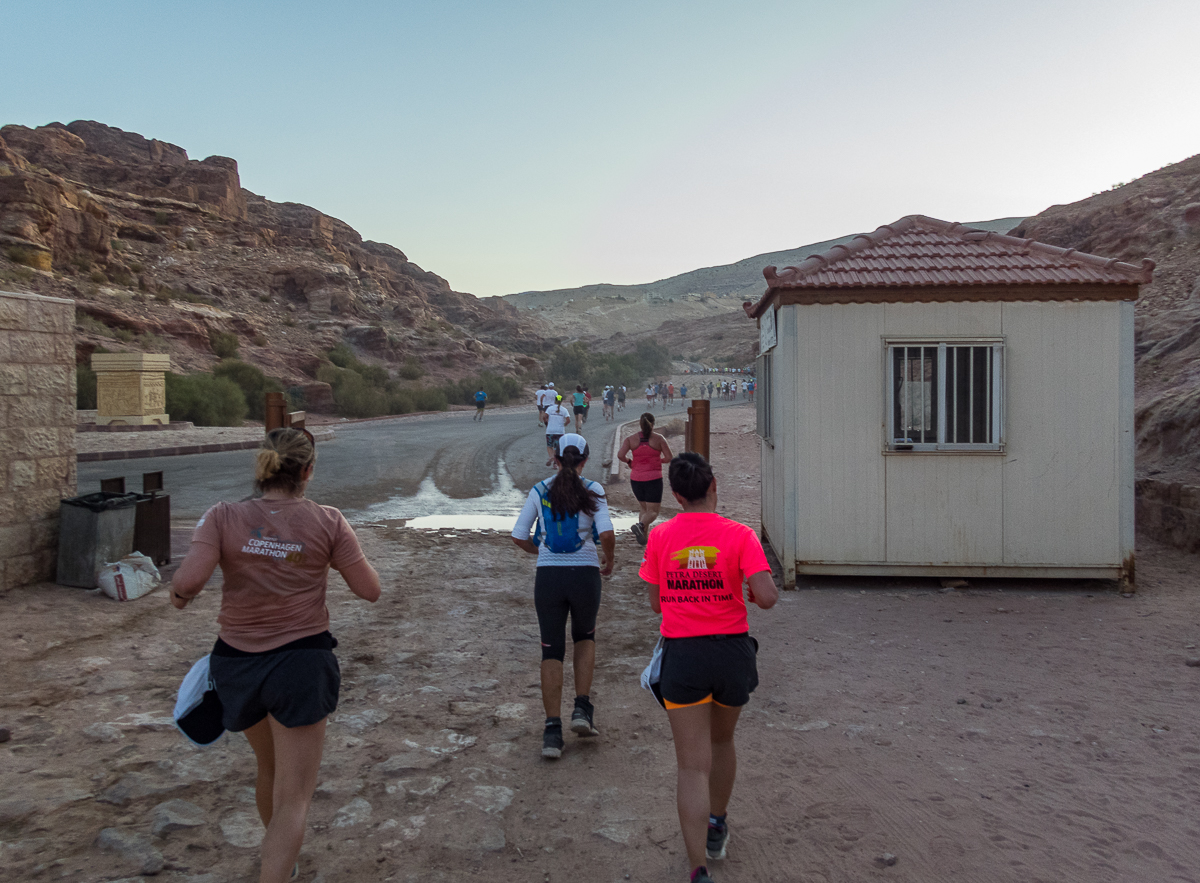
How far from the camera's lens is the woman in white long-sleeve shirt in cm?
429

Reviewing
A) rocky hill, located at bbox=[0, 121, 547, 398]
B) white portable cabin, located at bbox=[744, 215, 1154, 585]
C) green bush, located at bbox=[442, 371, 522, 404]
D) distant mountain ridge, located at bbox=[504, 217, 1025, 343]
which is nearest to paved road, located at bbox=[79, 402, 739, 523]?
white portable cabin, located at bbox=[744, 215, 1154, 585]

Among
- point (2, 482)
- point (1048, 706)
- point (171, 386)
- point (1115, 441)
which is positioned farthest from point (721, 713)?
point (171, 386)

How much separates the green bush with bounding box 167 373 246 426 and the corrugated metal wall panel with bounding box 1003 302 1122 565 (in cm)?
3055

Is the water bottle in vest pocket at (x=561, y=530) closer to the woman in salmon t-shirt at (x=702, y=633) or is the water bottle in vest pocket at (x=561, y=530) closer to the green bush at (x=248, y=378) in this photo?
the woman in salmon t-shirt at (x=702, y=633)

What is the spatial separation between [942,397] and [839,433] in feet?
3.09

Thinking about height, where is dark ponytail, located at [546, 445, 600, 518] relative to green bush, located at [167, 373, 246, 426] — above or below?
below

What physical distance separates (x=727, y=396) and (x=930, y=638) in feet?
188

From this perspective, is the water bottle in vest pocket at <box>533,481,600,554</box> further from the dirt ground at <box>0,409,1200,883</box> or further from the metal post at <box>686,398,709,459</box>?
the metal post at <box>686,398,709,459</box>

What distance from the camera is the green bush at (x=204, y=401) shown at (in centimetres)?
3194

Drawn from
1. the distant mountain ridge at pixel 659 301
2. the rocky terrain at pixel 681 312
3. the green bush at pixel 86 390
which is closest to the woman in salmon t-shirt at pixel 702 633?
the green bush at pixel 86 390

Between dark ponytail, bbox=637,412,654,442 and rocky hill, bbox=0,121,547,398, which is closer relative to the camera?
dark ponytail, bbox=637,412,654,442

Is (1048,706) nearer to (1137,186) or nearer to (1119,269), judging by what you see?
(1119,269)

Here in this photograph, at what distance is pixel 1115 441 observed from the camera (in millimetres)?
7605

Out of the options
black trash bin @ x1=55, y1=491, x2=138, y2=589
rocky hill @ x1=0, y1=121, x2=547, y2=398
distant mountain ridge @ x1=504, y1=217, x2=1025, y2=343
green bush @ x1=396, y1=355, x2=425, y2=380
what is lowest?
black trash bin @ x1=55, y1=491, x2=138, y2=589
